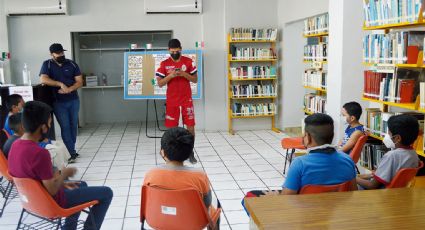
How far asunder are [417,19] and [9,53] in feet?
22.7

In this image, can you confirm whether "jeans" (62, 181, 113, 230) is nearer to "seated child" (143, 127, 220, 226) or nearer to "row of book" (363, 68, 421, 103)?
"seated child" (143, 127, 220, 226)

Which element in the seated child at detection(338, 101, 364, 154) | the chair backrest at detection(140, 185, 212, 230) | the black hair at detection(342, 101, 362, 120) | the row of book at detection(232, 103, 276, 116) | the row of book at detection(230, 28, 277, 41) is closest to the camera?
the chair backrest at detection(140, 185, 212, 230)

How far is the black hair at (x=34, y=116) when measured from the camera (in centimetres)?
252

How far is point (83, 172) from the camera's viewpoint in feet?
17.0

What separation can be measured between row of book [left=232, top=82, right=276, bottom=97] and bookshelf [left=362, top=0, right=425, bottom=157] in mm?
3555

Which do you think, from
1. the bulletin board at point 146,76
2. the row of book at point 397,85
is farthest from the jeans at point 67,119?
the row of book at point 397,85

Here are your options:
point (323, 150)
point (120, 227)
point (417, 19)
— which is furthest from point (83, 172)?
point (417, 19)

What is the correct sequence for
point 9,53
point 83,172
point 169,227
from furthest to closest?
point 9,53 → point 83,172 → point 169,227

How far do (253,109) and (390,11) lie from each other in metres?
4.31

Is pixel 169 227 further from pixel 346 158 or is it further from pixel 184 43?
pixel 184 43

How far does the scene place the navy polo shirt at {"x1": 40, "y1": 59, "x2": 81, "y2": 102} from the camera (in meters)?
5.61

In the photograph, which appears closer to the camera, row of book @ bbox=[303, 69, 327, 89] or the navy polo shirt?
row of book @ bbox=[303, 69, 327, 89]

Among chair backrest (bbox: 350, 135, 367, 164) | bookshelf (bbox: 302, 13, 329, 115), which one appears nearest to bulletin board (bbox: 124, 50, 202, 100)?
bookshelf (bbox: 302, 13, 329, 115)

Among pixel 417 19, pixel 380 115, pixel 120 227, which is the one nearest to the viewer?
pixel 417 19
